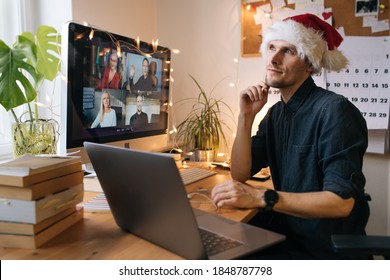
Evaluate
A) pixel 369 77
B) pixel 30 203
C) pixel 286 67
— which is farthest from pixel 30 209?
pixel 369 77

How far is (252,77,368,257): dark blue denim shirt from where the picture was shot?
3.48ft

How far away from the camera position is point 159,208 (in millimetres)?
757

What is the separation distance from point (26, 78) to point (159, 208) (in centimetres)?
90

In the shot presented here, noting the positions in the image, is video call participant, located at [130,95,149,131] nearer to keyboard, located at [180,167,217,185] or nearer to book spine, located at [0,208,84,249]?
keyboard, located at [180,167,217,185]

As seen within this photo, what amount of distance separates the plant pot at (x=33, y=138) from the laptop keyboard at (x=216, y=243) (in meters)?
0.84

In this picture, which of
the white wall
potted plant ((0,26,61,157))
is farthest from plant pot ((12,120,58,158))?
the white wall

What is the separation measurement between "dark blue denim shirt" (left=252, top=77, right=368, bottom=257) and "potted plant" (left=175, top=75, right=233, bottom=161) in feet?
1.69

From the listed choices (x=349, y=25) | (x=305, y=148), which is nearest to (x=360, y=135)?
(x=305, y=148)

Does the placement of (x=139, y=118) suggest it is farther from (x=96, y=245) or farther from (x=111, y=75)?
(x=96, y=245)

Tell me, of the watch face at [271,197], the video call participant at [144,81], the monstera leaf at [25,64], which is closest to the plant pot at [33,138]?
the monstera leaf at [25,64]

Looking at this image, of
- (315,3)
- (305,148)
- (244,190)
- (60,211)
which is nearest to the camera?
(60,211)

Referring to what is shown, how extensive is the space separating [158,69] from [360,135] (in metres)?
0.93
